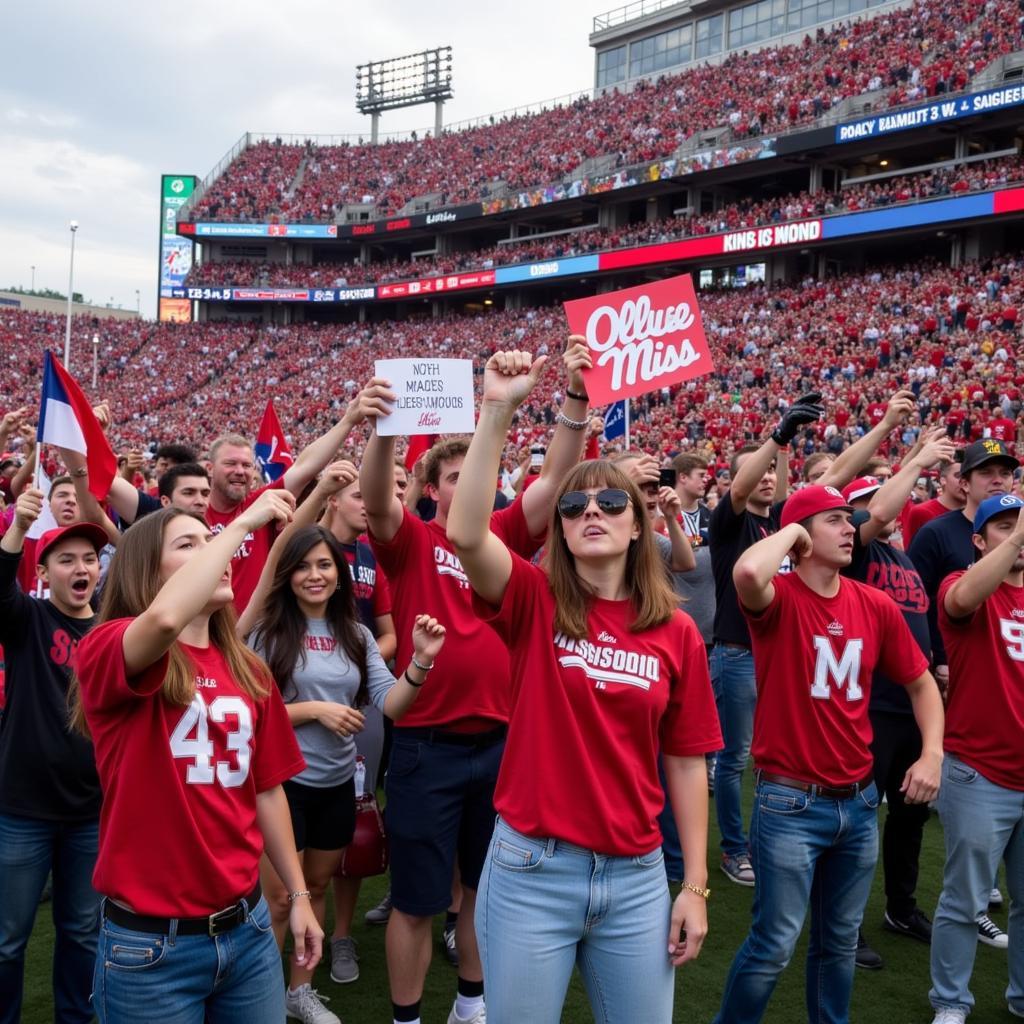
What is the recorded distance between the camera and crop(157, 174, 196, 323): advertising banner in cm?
6112

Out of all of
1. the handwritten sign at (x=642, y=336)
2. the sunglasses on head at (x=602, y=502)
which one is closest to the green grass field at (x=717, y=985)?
the sunglasses on head at (x=602, y=502)

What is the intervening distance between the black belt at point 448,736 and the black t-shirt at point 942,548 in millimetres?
2389

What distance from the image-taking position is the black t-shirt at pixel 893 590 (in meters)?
4.66

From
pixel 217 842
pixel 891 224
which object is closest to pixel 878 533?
pixel 217 842

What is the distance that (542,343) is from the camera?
36.2m

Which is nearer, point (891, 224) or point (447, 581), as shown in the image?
point (447, 581)

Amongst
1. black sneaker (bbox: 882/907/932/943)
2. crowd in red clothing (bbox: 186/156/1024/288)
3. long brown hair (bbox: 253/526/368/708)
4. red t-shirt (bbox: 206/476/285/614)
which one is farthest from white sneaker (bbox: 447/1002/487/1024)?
crowd in red clothing (bbox: 186/156/1024/288)

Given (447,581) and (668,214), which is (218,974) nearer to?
(447,581)

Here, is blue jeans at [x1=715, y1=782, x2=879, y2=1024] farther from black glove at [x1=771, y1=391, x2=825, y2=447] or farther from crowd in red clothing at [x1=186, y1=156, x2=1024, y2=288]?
crowd in red clothing at [x1=186, y1=156, x2=1024, y2=288]

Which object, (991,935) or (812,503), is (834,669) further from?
(991,935)

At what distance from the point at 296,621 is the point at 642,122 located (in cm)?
4119

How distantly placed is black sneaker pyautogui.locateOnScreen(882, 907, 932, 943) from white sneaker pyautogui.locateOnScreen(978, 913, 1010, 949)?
24 cm

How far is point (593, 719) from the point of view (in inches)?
104

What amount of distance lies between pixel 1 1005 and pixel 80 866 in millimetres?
512
